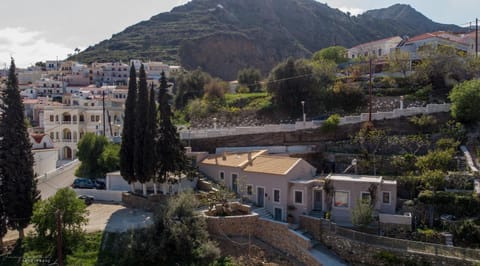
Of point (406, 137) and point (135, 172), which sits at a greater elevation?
point (406, 137)

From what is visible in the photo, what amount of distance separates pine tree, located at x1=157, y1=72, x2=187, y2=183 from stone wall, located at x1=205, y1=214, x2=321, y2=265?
4503 millimetres

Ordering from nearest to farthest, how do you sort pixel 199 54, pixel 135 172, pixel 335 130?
pixel 135 172 → pixel 335 130 → pixel 199 54

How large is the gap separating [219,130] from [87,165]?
10.2m

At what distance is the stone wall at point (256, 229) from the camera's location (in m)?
21.0

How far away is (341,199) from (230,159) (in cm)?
818

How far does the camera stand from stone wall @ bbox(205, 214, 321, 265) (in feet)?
68.9

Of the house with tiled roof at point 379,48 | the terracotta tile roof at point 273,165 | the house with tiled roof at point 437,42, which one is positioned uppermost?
the house with tiled roof at point 379,48

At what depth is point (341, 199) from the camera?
73.8ft

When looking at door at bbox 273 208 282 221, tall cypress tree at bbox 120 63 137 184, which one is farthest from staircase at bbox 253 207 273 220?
tall cypress tree at bbox 120 63 137 184

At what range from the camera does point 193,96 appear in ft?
161

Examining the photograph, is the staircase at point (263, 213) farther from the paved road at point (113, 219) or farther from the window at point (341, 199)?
the paved road at point (113, 219)

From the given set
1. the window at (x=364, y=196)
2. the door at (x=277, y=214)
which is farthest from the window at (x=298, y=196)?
the window at (x=364, y=196)

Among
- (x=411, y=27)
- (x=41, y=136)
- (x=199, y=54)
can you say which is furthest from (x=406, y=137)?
(x=411, y=27)

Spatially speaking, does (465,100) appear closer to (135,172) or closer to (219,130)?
(219,130)
